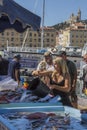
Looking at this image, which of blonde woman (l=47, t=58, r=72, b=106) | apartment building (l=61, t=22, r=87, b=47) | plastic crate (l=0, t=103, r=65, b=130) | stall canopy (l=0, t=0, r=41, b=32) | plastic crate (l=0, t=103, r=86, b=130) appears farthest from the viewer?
apartment building (l=61, t=22, r=87, b=47)

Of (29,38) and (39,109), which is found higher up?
(39,109)

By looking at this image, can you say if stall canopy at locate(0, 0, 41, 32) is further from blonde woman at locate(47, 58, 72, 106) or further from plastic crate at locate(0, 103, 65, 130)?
plastic crate at locate(0, 103, 65, 130)

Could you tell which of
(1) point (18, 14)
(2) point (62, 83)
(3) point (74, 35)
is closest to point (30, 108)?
(2) point (62, 83)

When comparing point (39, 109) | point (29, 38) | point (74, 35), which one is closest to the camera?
point (39, 109)

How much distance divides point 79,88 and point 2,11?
438 cm

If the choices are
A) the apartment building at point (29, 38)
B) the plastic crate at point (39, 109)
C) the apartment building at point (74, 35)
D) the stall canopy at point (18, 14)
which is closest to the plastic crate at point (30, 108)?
the plastic crate at point (39, 109)

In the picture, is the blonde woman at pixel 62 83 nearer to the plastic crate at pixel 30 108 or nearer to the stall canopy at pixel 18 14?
the plastic crate at pixel 30 108

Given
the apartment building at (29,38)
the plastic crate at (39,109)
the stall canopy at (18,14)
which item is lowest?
the apartment building at (29,38)

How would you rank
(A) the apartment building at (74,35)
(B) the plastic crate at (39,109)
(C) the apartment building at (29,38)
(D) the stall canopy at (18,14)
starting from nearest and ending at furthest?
1. (B) the plastic crate at (39,109)
2. (D) the stall canopy at (18,14)
3. (C) the apartment building at (29,38)
4. (A) the apartment building at (74,35)

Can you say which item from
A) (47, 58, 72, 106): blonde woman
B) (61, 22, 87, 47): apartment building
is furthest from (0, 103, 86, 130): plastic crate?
(61, 22, 87, 47): apartment building

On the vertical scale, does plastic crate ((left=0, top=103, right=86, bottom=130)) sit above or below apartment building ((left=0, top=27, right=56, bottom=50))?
above

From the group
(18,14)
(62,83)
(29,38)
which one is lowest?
(29,38)

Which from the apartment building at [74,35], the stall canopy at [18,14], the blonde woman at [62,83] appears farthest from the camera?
the apartment building at [74,35]

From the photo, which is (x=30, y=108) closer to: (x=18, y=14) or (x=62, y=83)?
(x=62, y=83)
